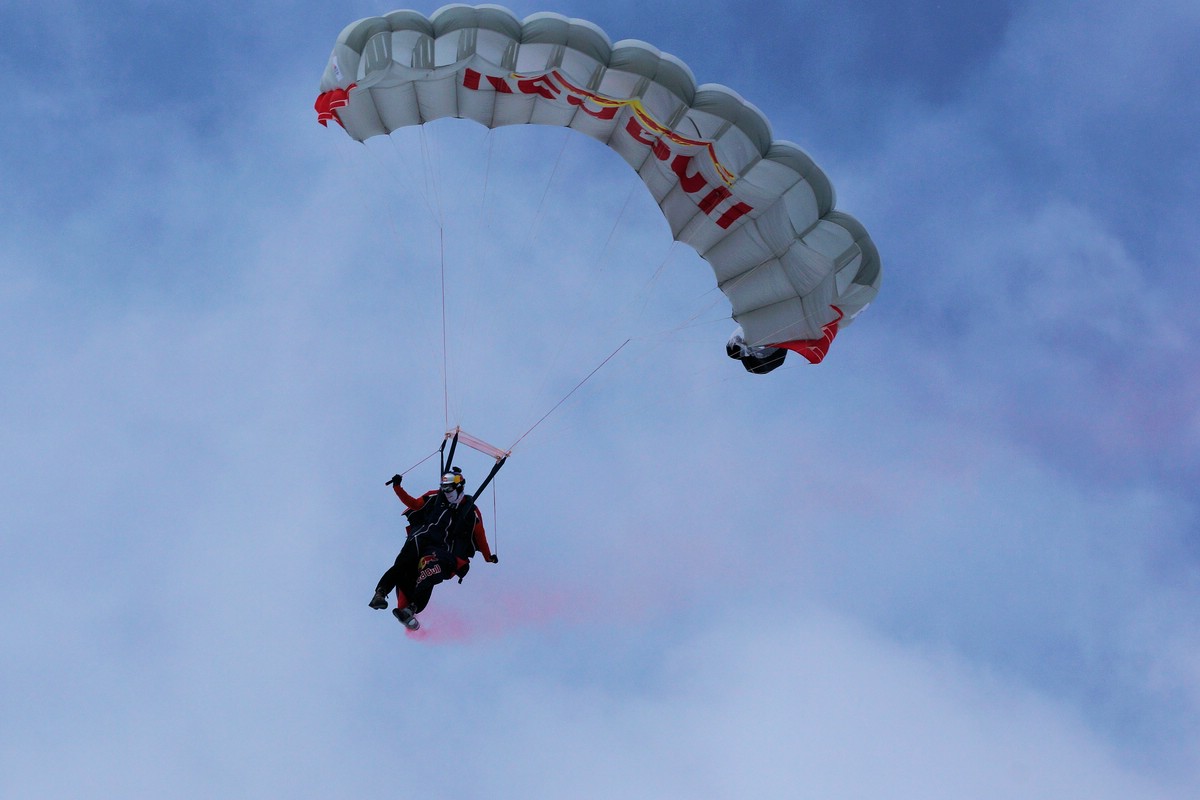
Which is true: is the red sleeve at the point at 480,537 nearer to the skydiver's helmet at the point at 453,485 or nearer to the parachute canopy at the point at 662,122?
the skydiver's helmet at the point at 453,485

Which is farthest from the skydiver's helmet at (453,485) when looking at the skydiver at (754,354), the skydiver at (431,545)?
the skydiver at (754,354)

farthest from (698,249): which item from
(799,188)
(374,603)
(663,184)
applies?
(374,603)

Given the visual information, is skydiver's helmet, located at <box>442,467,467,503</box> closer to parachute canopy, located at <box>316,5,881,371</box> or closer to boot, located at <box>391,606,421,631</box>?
boot, located at <box>391,606,421,631</box>

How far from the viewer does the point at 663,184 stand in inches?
642

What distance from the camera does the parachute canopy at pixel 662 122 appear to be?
13867mm

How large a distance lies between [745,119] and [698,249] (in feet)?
9.16

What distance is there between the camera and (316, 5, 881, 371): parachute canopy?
13867 millimetres

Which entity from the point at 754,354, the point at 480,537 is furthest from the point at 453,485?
the point at 754,354

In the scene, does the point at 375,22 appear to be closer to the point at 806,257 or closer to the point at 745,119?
the point at 745,119

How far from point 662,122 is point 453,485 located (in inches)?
204

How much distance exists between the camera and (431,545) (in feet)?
47.7

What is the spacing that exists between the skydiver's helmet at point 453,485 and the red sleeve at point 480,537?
0.33 metres

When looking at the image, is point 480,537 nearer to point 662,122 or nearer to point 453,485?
point 453,485

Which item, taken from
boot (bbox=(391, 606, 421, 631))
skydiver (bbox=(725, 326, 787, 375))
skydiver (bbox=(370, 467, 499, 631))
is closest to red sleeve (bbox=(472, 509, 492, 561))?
skydiver (bbox=(370, 467, 499, 631))
